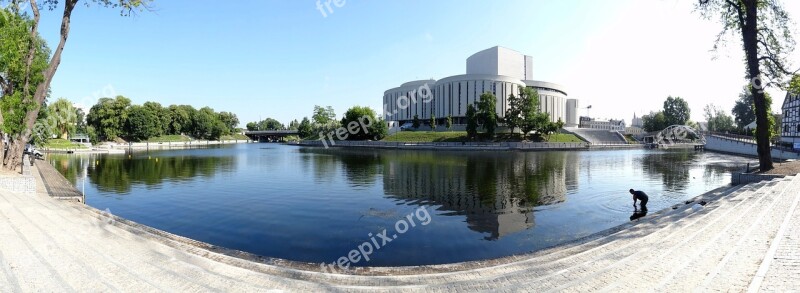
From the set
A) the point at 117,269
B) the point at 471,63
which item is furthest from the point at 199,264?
the point at 471,63

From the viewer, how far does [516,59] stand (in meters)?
169

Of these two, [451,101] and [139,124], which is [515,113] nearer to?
[451,101]

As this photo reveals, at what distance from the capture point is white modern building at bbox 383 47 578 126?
458 ft

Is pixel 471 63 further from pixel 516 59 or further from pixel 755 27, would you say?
pixel 755 27

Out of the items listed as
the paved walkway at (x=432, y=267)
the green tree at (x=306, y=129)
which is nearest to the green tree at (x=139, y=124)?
the green tree at (x=306, y=129)

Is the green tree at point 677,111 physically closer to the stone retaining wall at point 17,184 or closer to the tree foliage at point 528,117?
the tree foliage at point 528,117

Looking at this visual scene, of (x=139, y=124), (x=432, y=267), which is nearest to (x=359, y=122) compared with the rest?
(x=139, y=124)

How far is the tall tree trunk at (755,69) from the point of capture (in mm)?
25531

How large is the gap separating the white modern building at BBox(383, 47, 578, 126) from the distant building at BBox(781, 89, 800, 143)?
7471 centimetres

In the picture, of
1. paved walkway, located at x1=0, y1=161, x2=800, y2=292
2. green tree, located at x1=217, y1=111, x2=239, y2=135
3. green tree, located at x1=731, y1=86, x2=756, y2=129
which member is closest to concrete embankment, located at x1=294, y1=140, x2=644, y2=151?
green tree, located at x1=731, y1=86, x2=756, y2=129

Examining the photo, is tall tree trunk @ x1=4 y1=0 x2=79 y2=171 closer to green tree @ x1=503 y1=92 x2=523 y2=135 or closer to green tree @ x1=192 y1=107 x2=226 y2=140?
green tree @ x1=503 y1=92 x2=523 y2=135

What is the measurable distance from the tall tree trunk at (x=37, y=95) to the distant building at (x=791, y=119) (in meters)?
94.6

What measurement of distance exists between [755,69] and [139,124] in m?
141

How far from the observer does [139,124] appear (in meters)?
117
